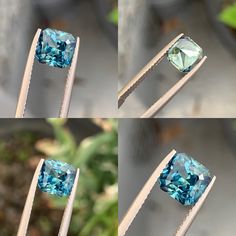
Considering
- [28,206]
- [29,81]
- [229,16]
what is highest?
[229,16]

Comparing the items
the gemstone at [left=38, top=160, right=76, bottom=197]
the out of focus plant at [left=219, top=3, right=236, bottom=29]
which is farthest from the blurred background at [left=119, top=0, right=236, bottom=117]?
the gemstone at [left=38, top=160, right=76, bottom=197]

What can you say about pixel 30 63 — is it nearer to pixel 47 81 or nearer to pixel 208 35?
pixel 47 81

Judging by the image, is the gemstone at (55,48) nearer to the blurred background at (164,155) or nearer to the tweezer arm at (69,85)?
the tweezer arm at (69,85)

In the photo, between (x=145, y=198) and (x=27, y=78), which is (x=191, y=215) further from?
(x=27, y=78)

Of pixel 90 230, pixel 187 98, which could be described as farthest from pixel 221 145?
pixel 90 230

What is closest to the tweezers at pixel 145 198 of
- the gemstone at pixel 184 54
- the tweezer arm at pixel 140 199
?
the tweezer arm at pixel 140 199

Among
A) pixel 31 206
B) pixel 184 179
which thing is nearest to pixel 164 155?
pixel 184 179
